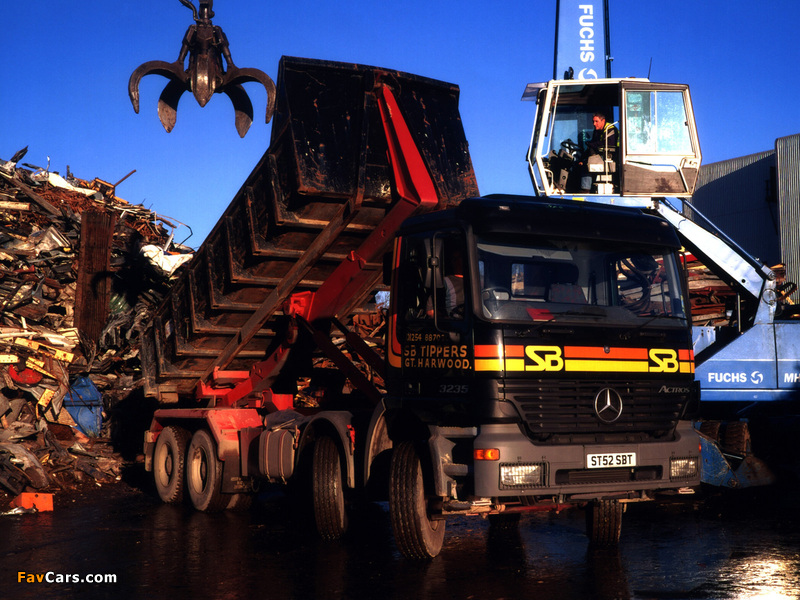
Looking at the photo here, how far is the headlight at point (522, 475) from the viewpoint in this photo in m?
6.68

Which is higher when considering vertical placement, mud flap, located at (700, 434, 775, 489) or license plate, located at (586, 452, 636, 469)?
license plate, located at (586, 452, 636, 469)

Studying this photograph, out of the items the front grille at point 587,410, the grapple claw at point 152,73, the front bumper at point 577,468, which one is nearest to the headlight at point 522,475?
the front bumper at point 577,468

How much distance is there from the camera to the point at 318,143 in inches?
342

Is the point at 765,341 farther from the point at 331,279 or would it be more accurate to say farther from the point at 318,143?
the point at 318,143

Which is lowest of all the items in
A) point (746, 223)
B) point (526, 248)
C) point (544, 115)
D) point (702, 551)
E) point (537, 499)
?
point (702, 551)

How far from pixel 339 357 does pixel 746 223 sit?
3102 centimetres

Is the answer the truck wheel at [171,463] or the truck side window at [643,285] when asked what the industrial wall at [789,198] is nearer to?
the truck wheel at [171,463]

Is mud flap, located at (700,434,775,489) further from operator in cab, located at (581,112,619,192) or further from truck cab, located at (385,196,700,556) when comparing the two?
operator in cab, located at (581,112,619,192)

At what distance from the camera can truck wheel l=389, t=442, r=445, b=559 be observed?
287 inches

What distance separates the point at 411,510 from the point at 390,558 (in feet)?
2.63

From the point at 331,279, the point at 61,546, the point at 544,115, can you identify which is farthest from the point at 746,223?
the point at 61,546
